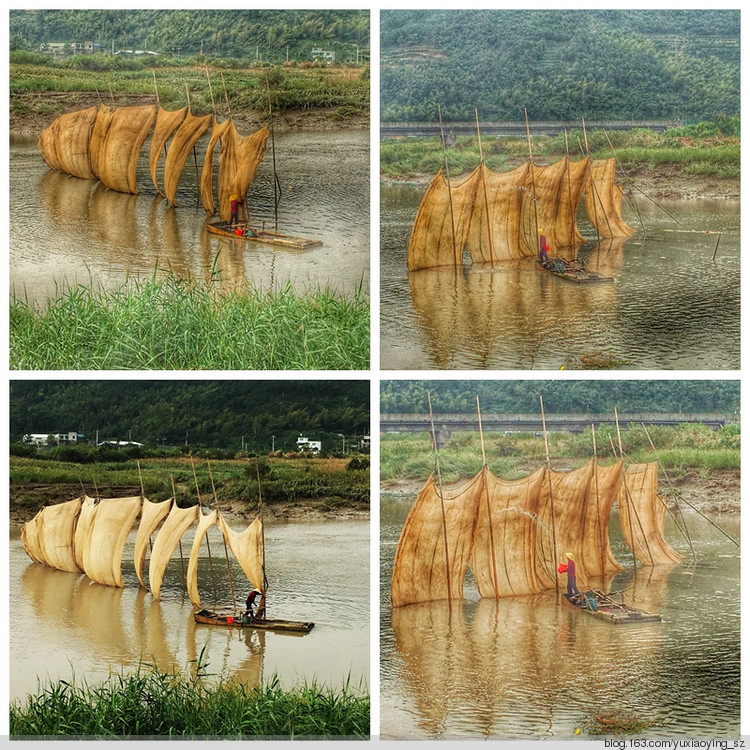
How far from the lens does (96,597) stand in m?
4.73

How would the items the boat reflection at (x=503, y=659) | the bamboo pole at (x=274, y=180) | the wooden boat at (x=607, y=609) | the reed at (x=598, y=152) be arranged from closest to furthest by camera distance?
the boat reflection at (x=503, y=659)
the wooden boat at (x=607, y=609)
the reed at (x=598, y=152)
the bamboo pole at (x=274, y=180)

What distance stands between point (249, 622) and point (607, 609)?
4.98ft

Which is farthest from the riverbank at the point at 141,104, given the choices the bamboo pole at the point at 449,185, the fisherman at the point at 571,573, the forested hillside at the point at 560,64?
the fisherman at the point at 571,573

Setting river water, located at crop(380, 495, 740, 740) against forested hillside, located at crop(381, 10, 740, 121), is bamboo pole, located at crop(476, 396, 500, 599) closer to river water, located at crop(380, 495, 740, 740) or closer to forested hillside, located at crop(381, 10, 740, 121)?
river water, located at crop(380, 495, 740, 740)

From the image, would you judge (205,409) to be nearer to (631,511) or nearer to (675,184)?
(631,511)

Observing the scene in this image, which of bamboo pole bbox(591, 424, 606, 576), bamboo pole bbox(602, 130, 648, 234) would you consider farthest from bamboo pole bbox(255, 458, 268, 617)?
bamboo pole bbox(602, 130, 648, 234)

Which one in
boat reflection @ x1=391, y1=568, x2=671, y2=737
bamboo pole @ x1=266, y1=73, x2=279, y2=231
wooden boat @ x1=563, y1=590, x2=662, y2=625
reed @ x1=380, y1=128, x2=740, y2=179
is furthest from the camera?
bamboo pole @ x1=266, y1=73, x2=279, y2=231

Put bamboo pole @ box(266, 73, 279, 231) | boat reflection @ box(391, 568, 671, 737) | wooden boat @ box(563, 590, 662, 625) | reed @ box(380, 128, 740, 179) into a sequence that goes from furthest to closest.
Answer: bamboo pole @ box(266, 73, 279, 231), reed @ box(380, 128, 740, 179), wooden boat @ box(563, 590, 662, 625), boat reflection @ box(391, 568, 671, 737)

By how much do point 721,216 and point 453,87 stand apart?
1.31 m

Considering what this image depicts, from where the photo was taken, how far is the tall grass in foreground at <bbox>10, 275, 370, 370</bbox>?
184 inches

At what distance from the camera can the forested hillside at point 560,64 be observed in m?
4.70

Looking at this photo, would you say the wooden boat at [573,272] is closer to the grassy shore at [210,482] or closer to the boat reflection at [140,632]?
the grassy shore at [210,482]

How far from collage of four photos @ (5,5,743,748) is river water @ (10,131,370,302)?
0.05 ft

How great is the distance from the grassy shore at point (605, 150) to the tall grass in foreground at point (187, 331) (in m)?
0.67
